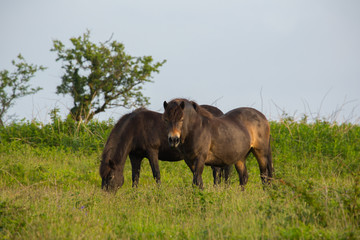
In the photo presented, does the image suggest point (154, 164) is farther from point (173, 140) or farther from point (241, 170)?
point (173, 140)

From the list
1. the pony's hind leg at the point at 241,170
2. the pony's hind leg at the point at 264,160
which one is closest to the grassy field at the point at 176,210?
the pony's hind leg at the point at 241,170

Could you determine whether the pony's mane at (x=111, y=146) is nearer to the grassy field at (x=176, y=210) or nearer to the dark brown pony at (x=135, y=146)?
the dark brown pony at (x=135, y=146)

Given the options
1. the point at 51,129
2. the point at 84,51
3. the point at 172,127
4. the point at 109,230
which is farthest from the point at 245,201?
the point at 84,51

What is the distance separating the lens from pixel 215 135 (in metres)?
8.97

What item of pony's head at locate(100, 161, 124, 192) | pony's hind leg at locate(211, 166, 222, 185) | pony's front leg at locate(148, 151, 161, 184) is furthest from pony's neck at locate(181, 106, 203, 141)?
pony's hind leg at locate(211, 166, 222, 185)

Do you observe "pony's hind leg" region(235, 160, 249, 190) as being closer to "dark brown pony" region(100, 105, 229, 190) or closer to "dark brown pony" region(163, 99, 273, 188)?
"dark brown pony" region(163, 99, 273, 188)

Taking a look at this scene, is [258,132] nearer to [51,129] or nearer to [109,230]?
[109,230]

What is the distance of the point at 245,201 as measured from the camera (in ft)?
24.5

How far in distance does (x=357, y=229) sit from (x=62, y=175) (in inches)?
351

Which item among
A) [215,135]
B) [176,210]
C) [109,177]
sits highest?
[215,135]

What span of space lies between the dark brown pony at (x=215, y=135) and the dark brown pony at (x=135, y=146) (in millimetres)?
1268

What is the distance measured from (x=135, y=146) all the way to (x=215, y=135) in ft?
8.05

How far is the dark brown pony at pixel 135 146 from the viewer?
31.6ft

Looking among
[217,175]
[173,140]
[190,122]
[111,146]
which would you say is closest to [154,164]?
[111,146]
